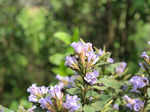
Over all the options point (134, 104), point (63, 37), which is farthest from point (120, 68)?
point (63, 37)

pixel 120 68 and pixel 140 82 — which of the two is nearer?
pixel 140 82

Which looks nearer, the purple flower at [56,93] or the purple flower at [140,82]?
the purple flower at [56,93]

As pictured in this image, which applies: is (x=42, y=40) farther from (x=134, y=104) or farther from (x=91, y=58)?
(x=91, y=58)

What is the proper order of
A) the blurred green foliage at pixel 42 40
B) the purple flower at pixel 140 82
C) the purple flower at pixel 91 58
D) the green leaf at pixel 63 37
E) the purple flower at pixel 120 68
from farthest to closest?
the blurred green foliage at pixel 42 40, the green leaf at pixel 63 37, the purple flower at pixel 120 68, the purple flower at pixel 140 82, the purple flower at pixel 91 58

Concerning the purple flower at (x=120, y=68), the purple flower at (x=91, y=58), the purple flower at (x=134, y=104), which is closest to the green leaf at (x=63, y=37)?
the purple flower at (x=120, y=68)

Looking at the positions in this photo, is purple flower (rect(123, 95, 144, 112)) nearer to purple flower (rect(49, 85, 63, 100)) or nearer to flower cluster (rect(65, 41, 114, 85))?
flower cluster (rect(65, 41, 114, 85))

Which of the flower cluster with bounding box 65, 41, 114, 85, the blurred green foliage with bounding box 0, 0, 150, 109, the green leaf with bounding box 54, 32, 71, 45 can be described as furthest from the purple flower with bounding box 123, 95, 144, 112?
the blurred green foliage with bounding box 0, 0, 150, 109

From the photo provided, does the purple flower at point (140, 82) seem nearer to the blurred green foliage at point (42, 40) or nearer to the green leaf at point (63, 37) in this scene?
the green leaf at point (63, 37)

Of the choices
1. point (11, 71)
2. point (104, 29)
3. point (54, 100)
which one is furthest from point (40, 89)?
point (104, 29)
